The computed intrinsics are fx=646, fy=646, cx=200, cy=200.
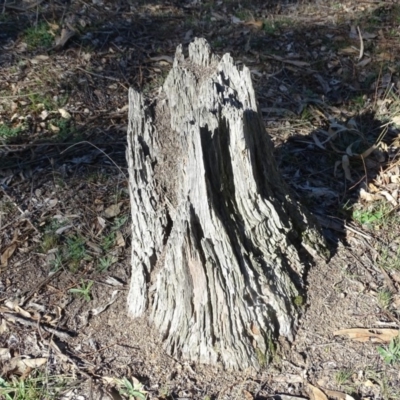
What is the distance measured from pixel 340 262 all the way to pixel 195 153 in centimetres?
121

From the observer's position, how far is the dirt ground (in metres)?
3.21

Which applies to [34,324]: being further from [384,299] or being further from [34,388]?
[384,299]

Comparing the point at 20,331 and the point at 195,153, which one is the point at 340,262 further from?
the point at 20,331

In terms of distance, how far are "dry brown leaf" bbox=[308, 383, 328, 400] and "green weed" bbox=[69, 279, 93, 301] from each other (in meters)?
1.31

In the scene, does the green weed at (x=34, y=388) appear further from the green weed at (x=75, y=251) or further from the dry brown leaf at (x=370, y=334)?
the dry brown leaf at (x=370, y=334)

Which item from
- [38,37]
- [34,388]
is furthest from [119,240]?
[38,37]

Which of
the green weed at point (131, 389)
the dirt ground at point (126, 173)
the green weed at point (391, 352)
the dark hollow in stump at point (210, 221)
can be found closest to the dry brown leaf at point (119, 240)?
the dirt ground at point (126, 173)

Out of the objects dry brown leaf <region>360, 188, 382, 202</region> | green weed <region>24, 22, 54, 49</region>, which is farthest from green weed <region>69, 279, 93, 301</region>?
green weed <region>24, 22, 54, 49</region>

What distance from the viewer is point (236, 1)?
22.8 ft

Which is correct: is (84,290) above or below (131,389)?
above

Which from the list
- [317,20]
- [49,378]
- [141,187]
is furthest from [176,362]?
[317,20]

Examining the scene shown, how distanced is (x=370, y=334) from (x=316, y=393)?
45 cm

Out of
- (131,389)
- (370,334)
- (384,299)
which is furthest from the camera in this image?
(384,299)

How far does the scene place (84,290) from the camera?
3.63m
